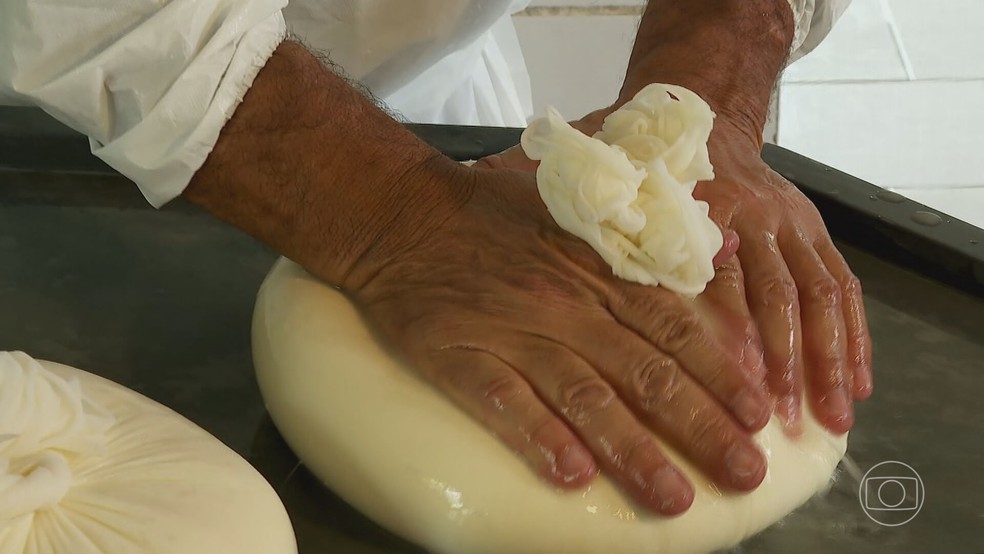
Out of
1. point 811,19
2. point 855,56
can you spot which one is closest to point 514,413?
point 811,19

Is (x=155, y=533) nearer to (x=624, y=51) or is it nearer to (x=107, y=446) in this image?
(x=107, y=446)

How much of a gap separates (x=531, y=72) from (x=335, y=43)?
2.50 feet

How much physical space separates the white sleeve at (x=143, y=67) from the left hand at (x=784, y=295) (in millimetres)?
218

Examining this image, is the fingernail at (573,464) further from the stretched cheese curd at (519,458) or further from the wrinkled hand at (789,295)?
the wrinkled hand at (789,295)

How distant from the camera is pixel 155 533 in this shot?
46 cm

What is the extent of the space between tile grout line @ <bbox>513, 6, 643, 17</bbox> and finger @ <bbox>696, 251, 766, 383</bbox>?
111 cm

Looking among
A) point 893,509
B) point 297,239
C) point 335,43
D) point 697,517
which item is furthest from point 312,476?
point 335,43

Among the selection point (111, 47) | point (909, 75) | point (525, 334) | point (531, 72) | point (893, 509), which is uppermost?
point (111, 47)

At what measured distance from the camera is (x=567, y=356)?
0.60m

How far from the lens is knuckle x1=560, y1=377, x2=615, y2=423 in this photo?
0.58 metres

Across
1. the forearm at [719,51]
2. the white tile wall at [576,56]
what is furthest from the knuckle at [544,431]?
the white tile wall at [576,56]

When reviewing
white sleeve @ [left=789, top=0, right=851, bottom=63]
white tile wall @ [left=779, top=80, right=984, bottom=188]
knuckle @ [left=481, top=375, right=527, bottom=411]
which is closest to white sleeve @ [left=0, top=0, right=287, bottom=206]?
knuckle @ [left=481, top=375, right=527, bottom=411]

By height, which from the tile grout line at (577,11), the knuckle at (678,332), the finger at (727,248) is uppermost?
the finger at (727,248)

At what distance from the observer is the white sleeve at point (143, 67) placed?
0.64 metres
